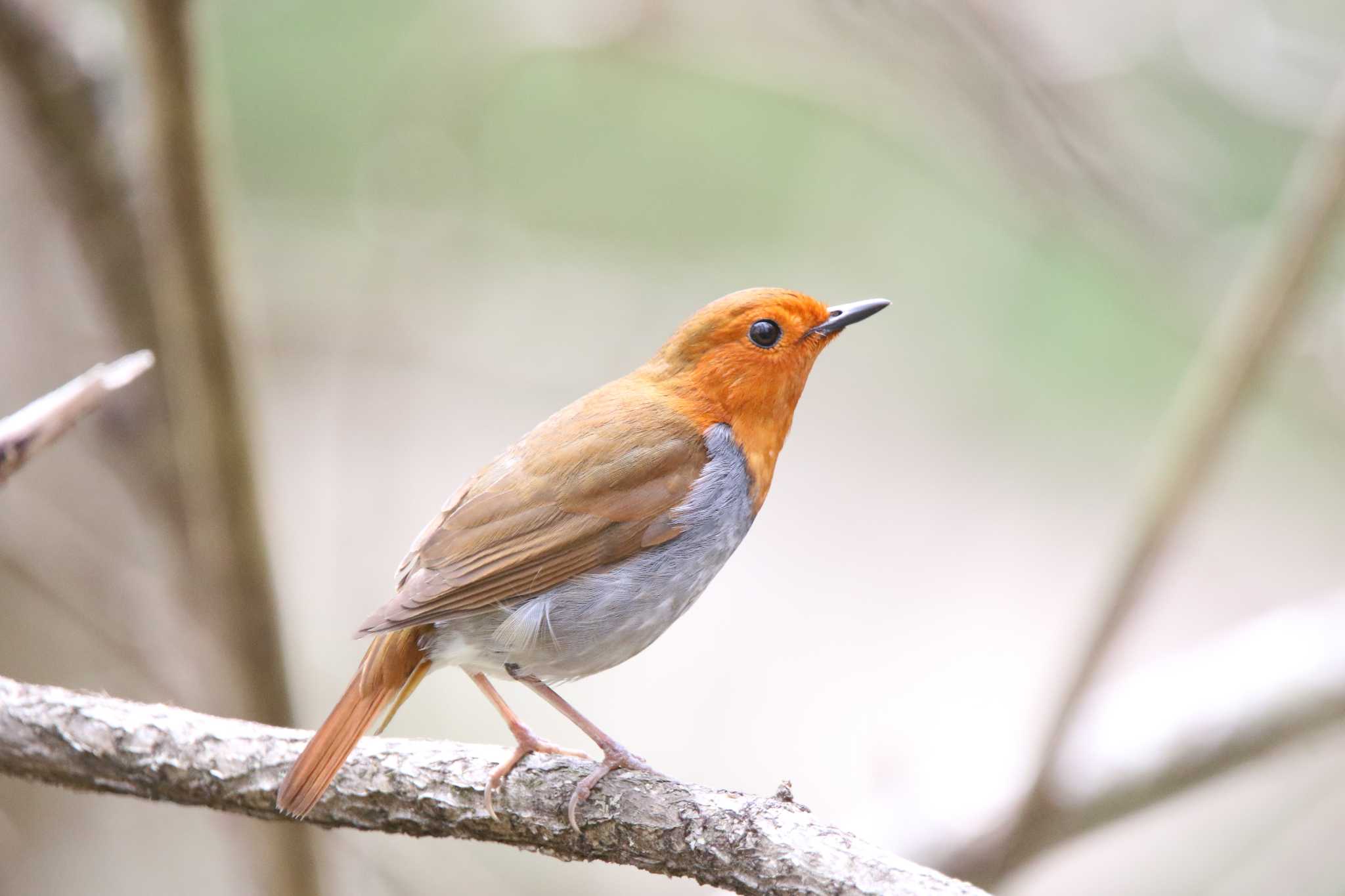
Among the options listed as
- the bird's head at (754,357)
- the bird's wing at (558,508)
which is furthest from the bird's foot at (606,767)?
the bird's head at (754,357)

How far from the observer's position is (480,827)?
286cm

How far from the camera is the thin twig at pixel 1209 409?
401cm

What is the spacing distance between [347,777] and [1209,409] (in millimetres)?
3076

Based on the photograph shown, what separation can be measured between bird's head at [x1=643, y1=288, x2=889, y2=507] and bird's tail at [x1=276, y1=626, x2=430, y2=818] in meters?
1.05

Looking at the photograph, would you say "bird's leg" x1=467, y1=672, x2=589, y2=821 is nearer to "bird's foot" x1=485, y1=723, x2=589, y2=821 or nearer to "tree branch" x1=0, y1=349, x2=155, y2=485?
"bird's foot" x1=485, y1=723, x2=589, y2=821

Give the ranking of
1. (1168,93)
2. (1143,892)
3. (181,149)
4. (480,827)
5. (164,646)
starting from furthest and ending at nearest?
(1168,93) → (1143,892) → (164,646) → (181,149) → (480,827)

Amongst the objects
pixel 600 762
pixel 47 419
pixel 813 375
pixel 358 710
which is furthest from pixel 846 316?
pixel 813 375

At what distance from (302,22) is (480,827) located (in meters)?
5.35

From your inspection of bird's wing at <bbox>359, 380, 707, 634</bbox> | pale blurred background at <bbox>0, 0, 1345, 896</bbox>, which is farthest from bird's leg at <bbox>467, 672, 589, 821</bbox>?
pale blurred background at <bbox>0, 0, 1345, 896</bbox>

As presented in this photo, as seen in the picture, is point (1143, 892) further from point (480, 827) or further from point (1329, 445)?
point (480, 827)

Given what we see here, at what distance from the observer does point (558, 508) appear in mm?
3154

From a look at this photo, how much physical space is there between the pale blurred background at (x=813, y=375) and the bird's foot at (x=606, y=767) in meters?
1.61

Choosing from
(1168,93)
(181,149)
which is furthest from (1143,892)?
(181,149)

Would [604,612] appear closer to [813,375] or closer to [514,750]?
[514,750]
